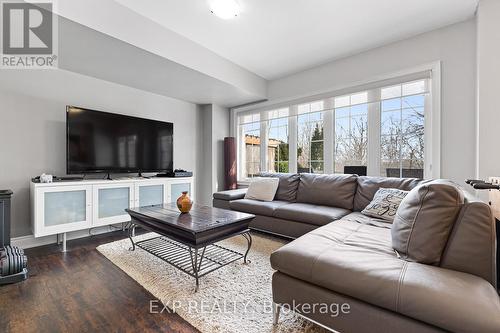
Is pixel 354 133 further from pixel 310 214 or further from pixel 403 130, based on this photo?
pixel 310 214

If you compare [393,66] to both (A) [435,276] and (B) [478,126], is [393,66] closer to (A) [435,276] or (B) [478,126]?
(B) [478,126]

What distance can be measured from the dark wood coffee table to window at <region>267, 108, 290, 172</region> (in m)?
2.10

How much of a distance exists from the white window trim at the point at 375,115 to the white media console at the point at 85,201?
2258 millimetres

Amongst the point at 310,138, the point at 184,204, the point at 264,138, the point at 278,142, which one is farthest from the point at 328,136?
the point at 184,204

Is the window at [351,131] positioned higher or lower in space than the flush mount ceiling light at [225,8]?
lower

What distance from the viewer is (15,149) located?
104 inches

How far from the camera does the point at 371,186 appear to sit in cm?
272

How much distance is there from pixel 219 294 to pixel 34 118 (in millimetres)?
2996

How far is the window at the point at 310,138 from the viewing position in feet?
12.3

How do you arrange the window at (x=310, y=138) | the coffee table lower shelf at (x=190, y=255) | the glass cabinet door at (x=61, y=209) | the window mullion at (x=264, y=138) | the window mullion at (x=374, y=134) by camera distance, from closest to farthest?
the coffee table lower shelf at (x=190, y=255), the glass cabinet door at (x=61, y=209), the window mullion at (x=374, y=134), the window at (x=310, y=138), the window mullion at (x=264, y=138)

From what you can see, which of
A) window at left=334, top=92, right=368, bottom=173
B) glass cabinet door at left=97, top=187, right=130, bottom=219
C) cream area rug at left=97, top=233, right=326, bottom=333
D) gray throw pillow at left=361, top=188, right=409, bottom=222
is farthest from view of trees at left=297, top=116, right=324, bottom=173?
glass cabinet door at left=97, top=187, right=130, bottom=219

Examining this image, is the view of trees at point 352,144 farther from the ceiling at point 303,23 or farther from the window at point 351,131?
the ceiling at point 303,23

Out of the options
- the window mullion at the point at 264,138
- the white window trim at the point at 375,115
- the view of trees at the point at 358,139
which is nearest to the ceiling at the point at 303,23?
the white window trim at the point at 375,115

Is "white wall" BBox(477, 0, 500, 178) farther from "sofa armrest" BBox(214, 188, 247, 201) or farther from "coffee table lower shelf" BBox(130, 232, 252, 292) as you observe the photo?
"sofa armrest" BBox(214, 188, 247, 201)
